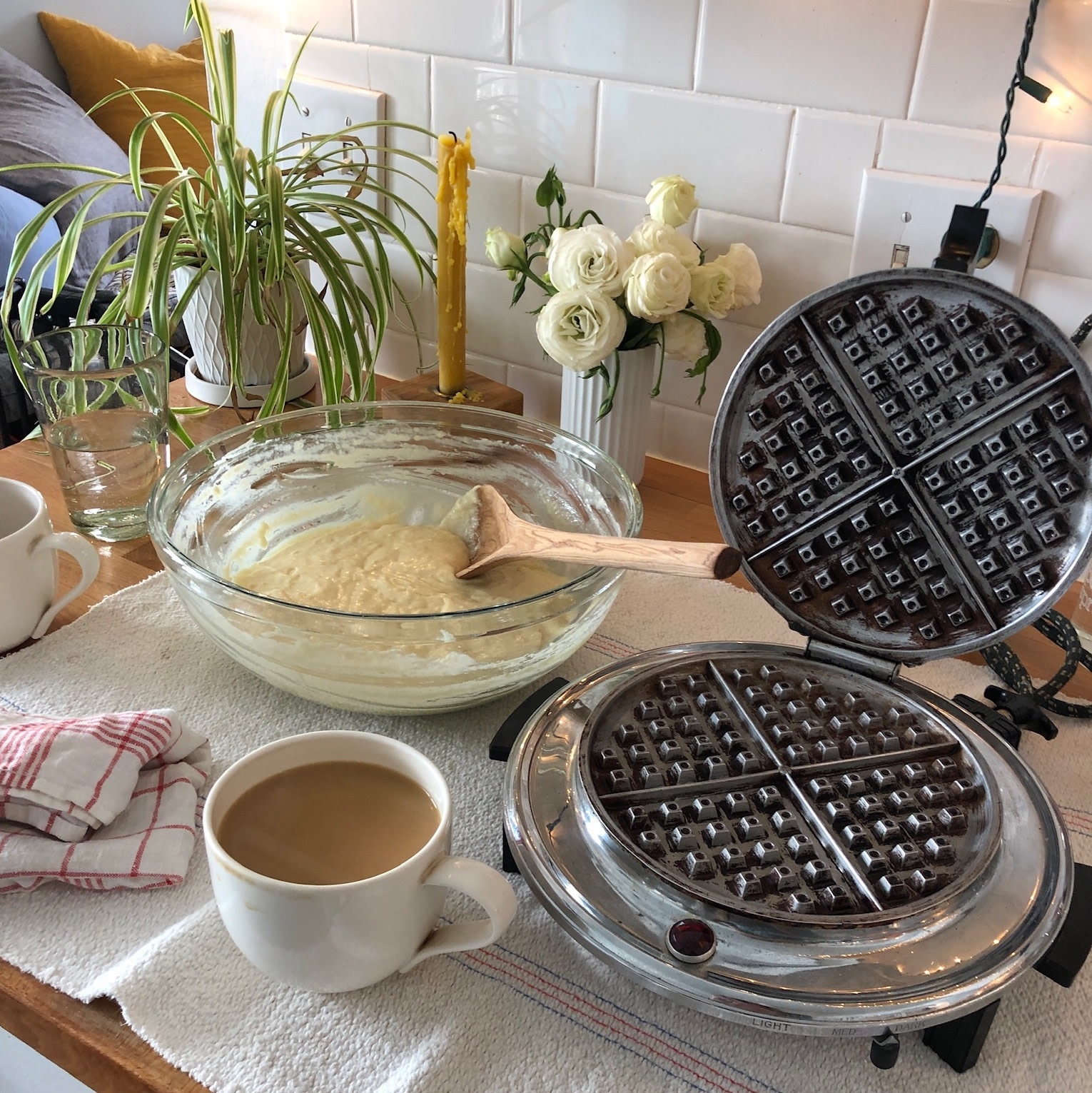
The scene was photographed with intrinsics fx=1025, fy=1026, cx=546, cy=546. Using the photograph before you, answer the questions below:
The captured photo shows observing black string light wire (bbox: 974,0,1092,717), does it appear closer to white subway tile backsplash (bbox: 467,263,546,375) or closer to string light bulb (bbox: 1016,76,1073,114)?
string light bulb (bbox: 1016,76,1073,114)

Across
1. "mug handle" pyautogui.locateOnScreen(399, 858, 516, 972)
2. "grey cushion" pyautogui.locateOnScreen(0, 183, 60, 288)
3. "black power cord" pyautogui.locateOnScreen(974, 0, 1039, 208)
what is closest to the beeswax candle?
→ "black power cord" pyautogui.locateOnScreen(974, 0, 1039, 208)

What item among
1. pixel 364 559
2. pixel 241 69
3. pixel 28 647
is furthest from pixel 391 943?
pixel 241 69

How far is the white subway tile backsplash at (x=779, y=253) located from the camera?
1088 millimetres

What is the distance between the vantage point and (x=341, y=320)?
46.3 inches

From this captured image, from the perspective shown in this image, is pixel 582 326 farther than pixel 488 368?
No

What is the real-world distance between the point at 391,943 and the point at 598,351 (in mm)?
655

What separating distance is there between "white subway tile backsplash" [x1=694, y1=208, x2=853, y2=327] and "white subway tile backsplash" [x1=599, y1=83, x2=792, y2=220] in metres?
0.02

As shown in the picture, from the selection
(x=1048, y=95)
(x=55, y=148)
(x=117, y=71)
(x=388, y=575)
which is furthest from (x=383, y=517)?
(x=117, y=71)

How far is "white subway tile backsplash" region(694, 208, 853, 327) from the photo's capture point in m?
1.09

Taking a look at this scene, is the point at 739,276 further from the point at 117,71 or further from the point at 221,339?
the point at 117,71

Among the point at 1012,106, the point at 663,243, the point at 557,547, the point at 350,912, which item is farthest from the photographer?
the point at 663,243

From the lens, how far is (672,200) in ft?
3.46

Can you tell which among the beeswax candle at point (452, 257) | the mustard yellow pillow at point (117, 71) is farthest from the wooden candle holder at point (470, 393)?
the mustard yellow pillow at point (117, 71)

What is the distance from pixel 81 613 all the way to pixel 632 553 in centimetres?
55
